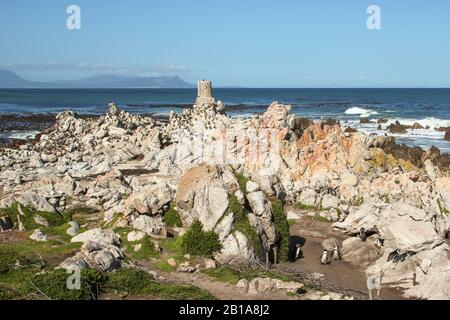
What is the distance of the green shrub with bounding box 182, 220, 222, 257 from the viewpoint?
845 inches

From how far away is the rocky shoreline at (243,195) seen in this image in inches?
861

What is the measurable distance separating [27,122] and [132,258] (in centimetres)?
8379

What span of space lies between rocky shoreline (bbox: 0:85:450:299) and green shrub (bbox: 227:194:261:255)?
5 centimetres

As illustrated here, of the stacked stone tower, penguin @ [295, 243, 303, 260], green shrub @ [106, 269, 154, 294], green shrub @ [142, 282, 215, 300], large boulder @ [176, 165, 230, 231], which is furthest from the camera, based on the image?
the stacked stone tower

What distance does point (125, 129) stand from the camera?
6391 cm

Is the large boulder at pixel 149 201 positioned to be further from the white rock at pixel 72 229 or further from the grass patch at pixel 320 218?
the grass patch at pixel 320 218

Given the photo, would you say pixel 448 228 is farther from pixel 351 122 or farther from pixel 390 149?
pixel 351 122

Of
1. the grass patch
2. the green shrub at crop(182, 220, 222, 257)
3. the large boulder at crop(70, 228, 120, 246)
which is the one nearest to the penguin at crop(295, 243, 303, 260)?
the grass patch

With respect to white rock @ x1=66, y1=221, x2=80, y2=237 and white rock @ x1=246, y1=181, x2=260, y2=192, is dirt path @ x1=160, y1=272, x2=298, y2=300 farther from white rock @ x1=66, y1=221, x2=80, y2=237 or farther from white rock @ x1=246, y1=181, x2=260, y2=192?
white rock @ x1=246, y1=181, x2=260, y2=192

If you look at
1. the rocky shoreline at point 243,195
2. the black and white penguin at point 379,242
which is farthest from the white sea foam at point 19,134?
the black and white penguin at point 379,242

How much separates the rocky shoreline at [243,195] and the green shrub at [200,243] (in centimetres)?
4
